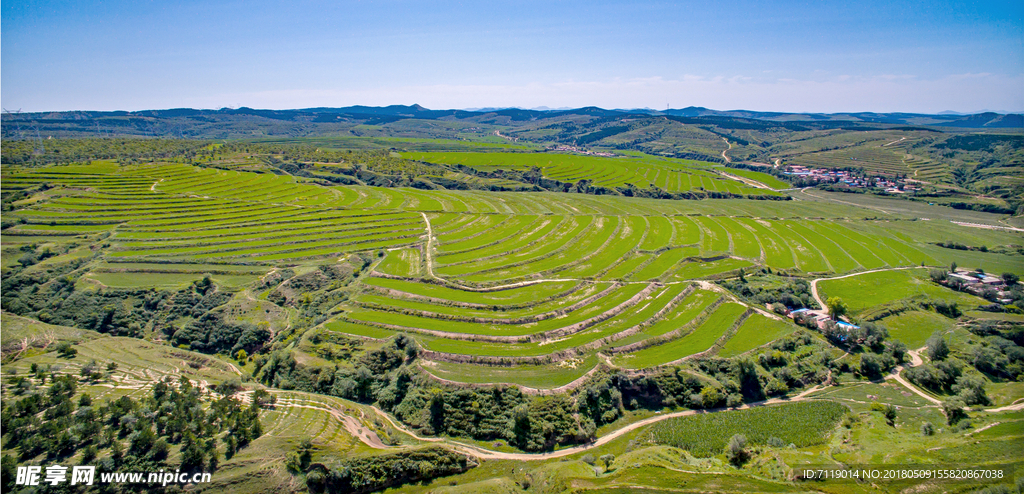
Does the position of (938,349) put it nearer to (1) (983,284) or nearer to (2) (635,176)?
(1) (983,284)

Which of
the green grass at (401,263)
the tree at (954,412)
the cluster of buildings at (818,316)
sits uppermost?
the green grass at (401,263)

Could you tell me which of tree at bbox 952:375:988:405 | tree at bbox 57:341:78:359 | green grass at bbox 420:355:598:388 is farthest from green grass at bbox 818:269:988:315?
tree at bbox 57:341:78:359

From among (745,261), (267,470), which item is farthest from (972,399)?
(267,470)

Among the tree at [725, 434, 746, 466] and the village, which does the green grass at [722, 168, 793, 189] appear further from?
the tree at [725, 434, 746, 466]

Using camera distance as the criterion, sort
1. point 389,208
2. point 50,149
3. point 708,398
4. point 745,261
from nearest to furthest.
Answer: point 708,398 → point 745,261 → point 389,208 → point 50,149

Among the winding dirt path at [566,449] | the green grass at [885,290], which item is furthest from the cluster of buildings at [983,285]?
the winding dirt path at [566,449]

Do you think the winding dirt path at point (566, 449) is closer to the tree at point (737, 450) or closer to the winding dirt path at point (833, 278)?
the tree at point (737, 450)

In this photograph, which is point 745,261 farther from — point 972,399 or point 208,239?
point 208,239
